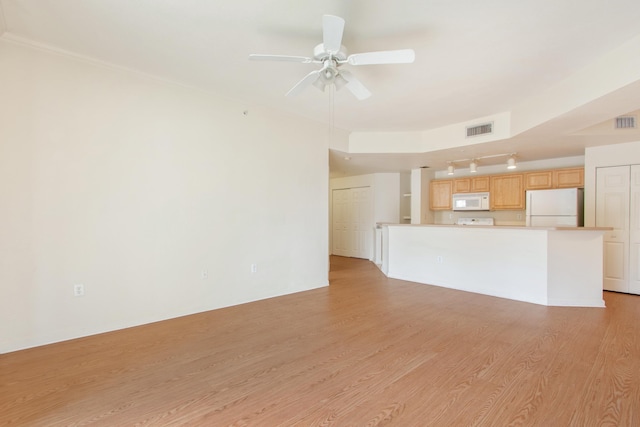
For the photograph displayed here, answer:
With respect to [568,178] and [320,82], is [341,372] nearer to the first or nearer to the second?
[320,82]

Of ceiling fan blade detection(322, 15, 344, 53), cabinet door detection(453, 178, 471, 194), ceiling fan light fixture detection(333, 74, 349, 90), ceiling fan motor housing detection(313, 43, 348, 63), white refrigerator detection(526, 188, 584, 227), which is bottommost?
white refrigerator detection(526, 188, 584, 227)

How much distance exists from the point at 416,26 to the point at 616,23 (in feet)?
5.10

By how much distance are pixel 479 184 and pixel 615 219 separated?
2.24m

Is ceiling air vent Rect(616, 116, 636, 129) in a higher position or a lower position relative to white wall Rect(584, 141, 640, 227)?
higher

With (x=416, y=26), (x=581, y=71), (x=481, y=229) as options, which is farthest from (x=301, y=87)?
(x=481, y=229)

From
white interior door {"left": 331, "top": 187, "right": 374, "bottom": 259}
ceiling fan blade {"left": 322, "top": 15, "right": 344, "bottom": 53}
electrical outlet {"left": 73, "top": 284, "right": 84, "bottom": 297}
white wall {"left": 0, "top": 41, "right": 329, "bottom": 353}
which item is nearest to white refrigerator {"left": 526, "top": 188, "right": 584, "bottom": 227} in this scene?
white interior door {"left": 331, "top": 187, "right": 374, "bottom": 259}

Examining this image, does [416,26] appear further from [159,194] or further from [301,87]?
[159,194]

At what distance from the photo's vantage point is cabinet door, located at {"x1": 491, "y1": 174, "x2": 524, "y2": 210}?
5.89 meters

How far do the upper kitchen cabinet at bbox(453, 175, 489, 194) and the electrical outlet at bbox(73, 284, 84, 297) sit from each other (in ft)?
22.2

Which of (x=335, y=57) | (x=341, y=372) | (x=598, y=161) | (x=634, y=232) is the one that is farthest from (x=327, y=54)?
(x=634, y=232)

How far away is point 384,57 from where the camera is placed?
2.29 meters

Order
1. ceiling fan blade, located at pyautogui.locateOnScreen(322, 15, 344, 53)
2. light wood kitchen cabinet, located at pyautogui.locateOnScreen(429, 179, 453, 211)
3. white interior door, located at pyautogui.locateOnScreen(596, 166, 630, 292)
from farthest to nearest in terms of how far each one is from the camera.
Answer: light wood kitchen cabinet, located at pyautogui.locateOnScreen(429, 179, 453, 211)
white interior door, located at pyautogui.locateOnScreen(596, 166, 630, 292)
ceiling fan blade, located at pyautogui.locateOnScreen(322, 15, 344, 53)

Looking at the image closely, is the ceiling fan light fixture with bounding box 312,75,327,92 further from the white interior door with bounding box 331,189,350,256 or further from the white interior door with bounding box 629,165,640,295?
the white interior door with bounding box 331,189,350,256

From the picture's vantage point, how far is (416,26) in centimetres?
241
